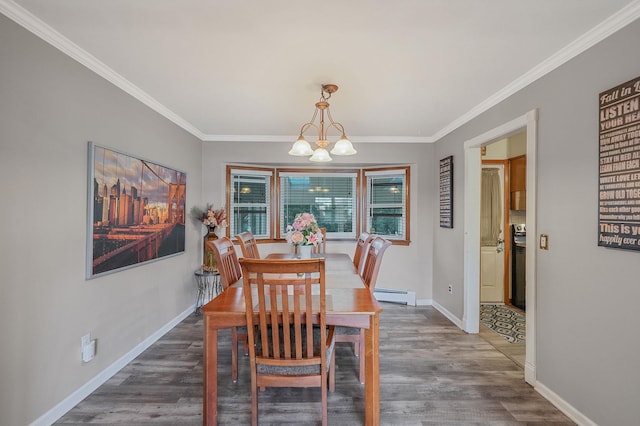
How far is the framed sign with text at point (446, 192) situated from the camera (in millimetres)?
3846

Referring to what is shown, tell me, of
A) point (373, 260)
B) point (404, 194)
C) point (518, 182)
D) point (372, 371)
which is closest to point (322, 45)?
point (373, 260)

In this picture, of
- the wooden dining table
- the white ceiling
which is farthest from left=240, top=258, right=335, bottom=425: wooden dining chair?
the white ceiling

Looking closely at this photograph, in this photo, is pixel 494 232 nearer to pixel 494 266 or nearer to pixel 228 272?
pixel 494 266

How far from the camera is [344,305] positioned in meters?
1.84

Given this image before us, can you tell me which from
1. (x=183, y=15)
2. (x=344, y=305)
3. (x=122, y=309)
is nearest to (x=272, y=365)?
(x=344, y=305)

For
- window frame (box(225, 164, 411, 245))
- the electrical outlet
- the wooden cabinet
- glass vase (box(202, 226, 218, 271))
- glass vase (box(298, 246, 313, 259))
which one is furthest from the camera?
window frame (box(225, 164, 411, 245))

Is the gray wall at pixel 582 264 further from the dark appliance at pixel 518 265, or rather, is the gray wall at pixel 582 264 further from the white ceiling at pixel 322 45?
the dark appliance at pixel 518 265

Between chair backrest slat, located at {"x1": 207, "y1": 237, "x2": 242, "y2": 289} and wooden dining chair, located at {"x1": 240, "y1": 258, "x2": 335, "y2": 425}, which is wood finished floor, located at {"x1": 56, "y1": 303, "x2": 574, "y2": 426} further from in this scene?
chair backrest slat, located at {"x1": 207, "y1": 237, "x2": 242, "y2": 289}

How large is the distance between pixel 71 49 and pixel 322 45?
1680 mm

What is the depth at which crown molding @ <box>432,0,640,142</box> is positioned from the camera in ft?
5.47

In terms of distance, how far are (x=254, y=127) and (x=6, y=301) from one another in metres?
2.91

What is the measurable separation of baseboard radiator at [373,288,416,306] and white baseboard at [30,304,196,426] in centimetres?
287

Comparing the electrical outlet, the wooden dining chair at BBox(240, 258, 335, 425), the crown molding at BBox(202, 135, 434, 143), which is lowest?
the electrical outlet

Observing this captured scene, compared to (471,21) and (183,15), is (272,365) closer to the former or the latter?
(183,15)
